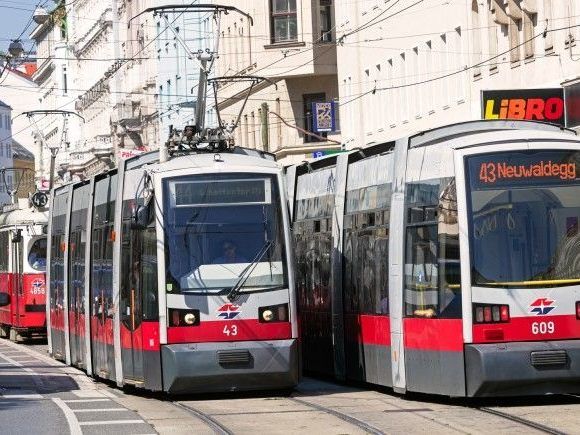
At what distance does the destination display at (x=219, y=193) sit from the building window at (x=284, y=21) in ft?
130

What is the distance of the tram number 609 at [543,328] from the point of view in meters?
18.8

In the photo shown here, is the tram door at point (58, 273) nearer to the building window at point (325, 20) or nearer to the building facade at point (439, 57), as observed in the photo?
the building facade at point (439, 57)

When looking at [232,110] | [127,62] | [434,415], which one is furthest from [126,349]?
[127,62]

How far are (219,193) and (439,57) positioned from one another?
24.5m

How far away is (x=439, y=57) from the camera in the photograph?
4550cm

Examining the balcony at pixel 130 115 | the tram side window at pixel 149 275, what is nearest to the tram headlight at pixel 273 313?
the tram side window at pixel 149 275

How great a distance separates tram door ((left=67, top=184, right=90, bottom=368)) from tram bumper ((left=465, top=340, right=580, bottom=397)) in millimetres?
9960

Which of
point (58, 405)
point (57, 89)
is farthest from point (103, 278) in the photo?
point (57, 89)

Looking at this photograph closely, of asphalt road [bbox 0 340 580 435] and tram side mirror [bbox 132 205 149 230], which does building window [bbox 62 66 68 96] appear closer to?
asphalt road [bbox 0 340 580 435]

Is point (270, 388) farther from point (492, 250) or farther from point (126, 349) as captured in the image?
point (492, 250)

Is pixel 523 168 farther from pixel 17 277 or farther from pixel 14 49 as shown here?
pixel 14 49

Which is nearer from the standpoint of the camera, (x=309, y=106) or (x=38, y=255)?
(x=38, y=255)

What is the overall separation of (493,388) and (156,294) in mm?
4608

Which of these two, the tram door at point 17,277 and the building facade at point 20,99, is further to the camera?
the building facade at point 20,99
